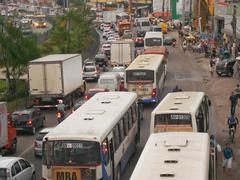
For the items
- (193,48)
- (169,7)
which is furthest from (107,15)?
(193,48)

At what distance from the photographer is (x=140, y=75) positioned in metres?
35.1

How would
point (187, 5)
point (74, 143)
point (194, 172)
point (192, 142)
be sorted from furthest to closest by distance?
1. point (187, 5)
2. point (74, 143)
3. point (192, 142)
4. point (194, 172)

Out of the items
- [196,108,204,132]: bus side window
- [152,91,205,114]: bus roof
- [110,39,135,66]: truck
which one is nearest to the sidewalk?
[196,108,204,132]: bus side window

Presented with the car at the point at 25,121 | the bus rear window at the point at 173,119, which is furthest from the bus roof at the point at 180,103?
the car at the point at 25,121

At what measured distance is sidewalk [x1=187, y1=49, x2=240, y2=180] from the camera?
72.8ft

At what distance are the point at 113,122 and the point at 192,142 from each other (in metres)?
4.51

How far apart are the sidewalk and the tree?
12279 mm

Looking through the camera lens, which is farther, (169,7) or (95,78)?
(169,7)

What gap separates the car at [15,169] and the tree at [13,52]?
2187cm

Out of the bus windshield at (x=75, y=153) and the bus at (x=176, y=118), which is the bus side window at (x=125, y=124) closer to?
the bus at (x=176, y=118)

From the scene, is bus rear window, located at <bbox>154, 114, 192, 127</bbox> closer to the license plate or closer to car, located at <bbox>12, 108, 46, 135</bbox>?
the license plate

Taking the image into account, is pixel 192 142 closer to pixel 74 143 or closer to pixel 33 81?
pixel 74 143

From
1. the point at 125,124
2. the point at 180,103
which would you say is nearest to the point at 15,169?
the point at 125,124

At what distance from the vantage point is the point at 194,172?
13461mm
